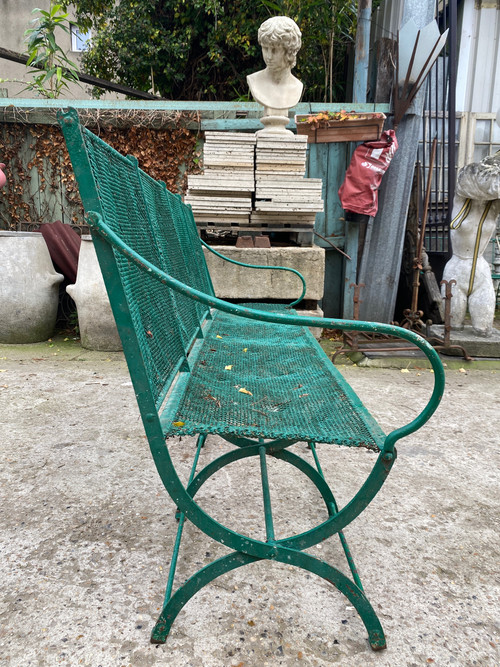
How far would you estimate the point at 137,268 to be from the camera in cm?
140

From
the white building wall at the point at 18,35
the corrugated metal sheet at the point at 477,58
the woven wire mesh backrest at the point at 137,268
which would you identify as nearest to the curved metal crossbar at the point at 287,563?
the woven wire mesh backrest at the point at 137,268

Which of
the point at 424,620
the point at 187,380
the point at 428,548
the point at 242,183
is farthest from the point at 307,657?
the point at 242,183

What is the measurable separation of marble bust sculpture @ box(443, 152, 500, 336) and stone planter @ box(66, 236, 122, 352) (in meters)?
3.18

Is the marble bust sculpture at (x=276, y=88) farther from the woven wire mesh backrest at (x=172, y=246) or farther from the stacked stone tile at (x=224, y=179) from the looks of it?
the woven wire mesh backrest at (x=172, y=246)

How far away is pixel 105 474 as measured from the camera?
91.4 inches

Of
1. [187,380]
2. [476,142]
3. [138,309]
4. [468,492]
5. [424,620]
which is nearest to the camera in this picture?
[138,309]

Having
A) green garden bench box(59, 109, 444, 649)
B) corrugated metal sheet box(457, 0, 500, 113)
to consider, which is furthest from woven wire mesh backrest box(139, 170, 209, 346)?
corrugated metal sheet box(457, 0, 500, 113)

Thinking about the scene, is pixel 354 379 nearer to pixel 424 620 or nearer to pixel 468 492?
pixel 468 492

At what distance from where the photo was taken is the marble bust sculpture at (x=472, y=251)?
14.7 ft

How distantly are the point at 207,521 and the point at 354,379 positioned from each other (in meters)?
2.73

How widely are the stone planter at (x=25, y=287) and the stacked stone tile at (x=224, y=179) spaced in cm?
149

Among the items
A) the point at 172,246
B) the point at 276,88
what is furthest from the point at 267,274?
the point at 172,246

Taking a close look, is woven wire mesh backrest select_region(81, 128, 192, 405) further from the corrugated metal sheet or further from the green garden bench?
the corrugated metal sheet

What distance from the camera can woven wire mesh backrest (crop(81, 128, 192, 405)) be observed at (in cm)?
120
